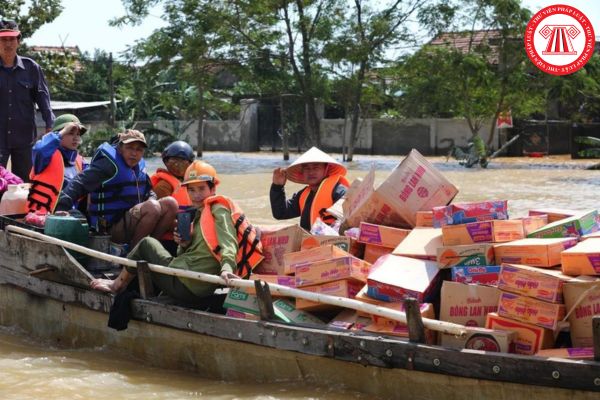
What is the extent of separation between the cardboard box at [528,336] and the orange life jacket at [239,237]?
5.77 ft

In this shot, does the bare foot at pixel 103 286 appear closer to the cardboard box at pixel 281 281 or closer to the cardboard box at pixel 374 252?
the cardboard box at pixel 281 281

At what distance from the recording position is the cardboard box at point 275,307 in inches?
203

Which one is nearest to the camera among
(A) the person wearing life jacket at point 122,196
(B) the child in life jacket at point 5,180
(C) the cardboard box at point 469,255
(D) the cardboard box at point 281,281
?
(C) the cardboard box at point 469,255

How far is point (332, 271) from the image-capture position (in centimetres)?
505

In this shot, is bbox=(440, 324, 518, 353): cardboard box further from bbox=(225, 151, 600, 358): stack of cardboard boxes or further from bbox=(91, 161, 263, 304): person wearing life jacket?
bbox=(91, 161, 263, 304): person wearing life jacket

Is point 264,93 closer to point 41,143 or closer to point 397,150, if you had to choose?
point 397,150

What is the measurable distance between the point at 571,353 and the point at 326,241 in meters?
1.77

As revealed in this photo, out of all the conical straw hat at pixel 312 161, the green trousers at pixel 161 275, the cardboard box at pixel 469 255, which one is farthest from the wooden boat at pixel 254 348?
the conical straw hat at pixel 312 161

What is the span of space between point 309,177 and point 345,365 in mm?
2344

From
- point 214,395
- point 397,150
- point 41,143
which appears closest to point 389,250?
point 214,395

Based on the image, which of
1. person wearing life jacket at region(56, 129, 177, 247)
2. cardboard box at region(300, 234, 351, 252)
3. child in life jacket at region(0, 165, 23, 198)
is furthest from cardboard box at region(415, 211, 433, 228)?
child in life jacket at region(0, 165, 23, 198)

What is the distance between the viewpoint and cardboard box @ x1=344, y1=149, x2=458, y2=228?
5.71 metres

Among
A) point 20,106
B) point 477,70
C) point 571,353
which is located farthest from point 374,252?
point 477,70

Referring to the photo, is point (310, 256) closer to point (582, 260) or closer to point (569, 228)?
point (569, 228)
